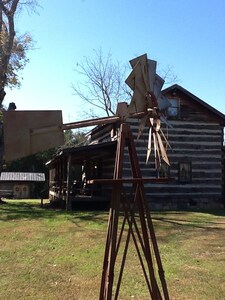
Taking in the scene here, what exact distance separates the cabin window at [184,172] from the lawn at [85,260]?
7.74 meters

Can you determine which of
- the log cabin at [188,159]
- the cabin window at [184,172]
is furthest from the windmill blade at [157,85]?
the cabin window at [184,172]

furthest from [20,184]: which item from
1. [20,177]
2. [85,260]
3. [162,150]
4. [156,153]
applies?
[162,150]

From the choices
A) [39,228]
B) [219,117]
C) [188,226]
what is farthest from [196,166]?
[39,228]

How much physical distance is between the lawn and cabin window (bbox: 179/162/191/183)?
25.4ft

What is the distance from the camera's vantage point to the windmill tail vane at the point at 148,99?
14.5 feet

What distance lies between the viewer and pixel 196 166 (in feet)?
74.0

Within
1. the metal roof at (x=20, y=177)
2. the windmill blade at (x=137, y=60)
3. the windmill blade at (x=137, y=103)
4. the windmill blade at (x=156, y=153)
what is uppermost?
the windmill blade at (x=137, y=60)

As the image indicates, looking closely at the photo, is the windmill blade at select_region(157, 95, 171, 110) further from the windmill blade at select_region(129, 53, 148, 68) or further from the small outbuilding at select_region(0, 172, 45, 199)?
the small outbuilding at select_region(0, 172, 45, 199)

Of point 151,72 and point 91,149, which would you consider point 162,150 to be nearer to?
point 151,72

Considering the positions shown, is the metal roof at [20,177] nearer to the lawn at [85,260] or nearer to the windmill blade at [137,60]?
the lawn at [85,260]

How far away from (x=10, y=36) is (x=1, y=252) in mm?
19629

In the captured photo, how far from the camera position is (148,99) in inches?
178

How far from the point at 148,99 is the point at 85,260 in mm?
5139

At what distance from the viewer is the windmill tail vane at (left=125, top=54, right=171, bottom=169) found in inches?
173
